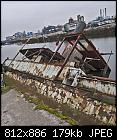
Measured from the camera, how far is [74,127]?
7883 mm

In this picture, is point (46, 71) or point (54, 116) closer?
point (54, 116)

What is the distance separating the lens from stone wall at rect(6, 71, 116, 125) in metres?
7.96

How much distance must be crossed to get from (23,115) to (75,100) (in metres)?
1.79

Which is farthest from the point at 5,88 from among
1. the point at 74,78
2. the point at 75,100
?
the point at 75,100

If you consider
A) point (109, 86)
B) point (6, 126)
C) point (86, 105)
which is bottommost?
point (6, 126)

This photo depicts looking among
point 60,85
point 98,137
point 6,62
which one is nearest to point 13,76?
point 6,62

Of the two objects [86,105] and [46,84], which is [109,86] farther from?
[46,84]

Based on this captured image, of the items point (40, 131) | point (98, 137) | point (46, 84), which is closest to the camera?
point (98, 137)

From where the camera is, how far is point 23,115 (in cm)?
949

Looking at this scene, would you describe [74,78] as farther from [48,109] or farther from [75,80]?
[48,109]

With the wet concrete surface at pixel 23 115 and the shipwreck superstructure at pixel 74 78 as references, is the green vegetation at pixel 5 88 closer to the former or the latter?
the shipwreck superstructure at pixel 74 78

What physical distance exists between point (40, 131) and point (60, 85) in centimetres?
316

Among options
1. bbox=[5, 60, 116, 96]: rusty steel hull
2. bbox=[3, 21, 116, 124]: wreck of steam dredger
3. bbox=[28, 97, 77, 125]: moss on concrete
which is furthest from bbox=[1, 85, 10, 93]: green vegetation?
bbox=[28, 97, 77, 125]: moss on concrete

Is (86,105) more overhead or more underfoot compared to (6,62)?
more underfoot
